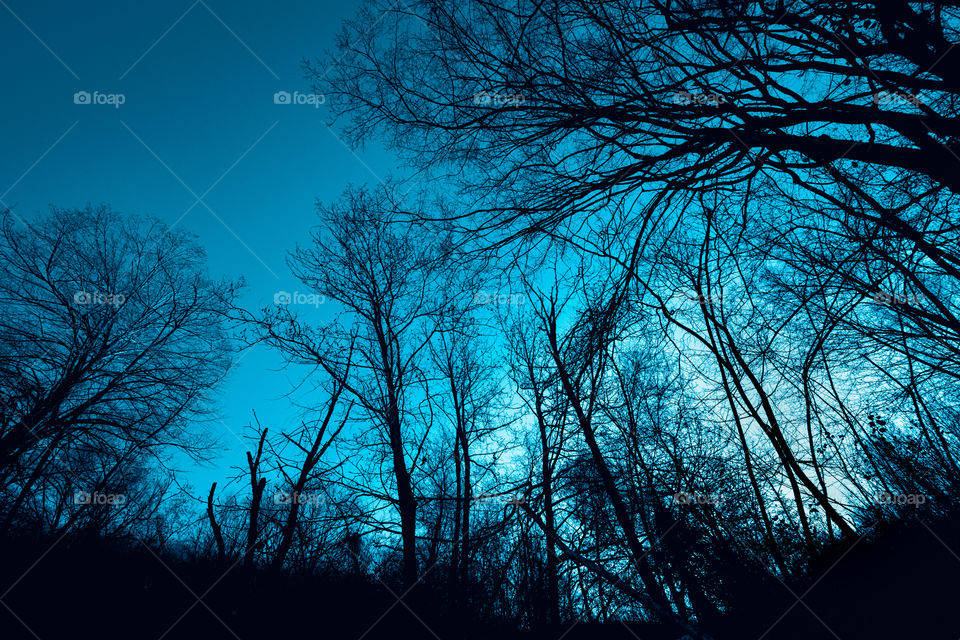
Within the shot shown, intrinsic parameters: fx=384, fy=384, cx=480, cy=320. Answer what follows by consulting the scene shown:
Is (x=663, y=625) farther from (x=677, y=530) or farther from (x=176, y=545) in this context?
(x=176, y=545)

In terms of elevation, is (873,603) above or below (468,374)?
below

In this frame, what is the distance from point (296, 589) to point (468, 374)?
478cm

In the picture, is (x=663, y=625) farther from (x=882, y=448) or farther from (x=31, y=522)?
Result: (x=31, y=522)

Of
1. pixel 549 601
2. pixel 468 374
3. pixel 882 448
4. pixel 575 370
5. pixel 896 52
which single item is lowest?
pixel 549 601

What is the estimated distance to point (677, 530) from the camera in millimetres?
2836

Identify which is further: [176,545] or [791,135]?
[176,545]

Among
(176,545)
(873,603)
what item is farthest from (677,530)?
(176,545)

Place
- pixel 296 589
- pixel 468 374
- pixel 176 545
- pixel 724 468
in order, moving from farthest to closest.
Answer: pixel 468 374 → pixel 176 545 → pixel 724 468 → pixel 296 589

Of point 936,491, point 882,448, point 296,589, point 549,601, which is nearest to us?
point 936,491

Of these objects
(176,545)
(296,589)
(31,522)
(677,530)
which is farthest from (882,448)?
(31,522)

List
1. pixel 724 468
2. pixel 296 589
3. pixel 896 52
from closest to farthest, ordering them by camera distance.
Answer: pixel 896 52
pixel 296 589
pixel 724 468

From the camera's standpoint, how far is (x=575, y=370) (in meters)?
2.69

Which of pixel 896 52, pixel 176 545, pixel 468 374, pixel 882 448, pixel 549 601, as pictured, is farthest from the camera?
pixel 468 374

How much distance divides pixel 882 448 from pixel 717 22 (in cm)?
371
